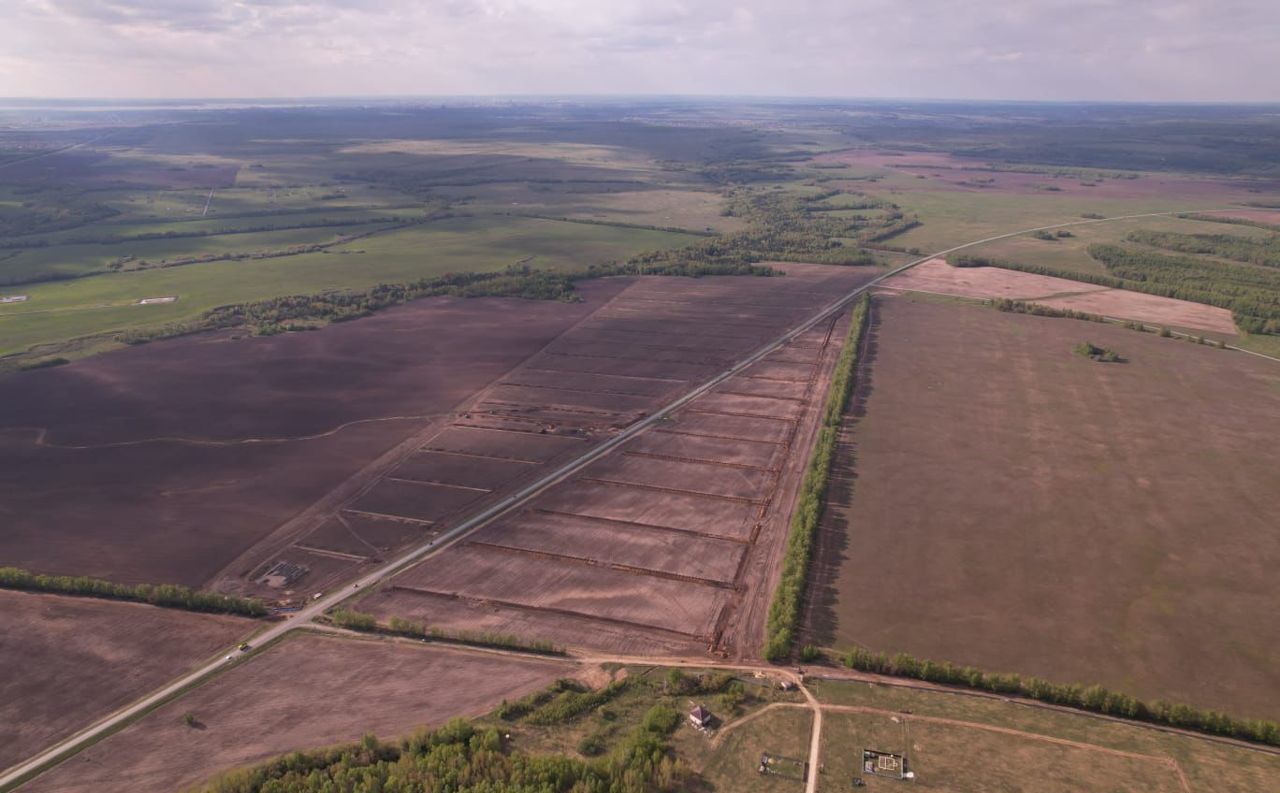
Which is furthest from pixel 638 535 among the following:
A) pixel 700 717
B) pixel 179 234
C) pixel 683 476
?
pixel 179 234

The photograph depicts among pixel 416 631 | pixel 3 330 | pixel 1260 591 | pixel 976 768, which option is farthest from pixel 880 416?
pixel 3 330

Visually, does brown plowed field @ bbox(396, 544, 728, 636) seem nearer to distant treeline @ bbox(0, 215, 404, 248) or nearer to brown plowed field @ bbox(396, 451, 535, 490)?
brown plowed field @ bbox(396, 451, 535, 490)

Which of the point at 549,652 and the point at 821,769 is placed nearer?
the point at 821,769

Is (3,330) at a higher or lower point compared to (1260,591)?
higher

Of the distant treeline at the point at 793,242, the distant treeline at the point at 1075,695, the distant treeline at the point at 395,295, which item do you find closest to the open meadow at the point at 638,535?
the distant treeline at the point at 1075,695

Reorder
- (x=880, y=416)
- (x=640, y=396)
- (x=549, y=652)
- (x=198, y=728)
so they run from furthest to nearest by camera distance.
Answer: (x=640, y=396)
(x=880, y=416)
(x=549, y=652)
(x=198, y=728)

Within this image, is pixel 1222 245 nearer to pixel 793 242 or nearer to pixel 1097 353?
pixel 793 242

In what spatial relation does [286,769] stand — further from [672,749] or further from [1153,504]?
[1153,504]
